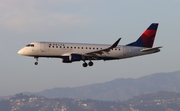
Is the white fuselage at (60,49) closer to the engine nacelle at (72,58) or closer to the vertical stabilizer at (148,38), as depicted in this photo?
the engine nacelle at (72,58)

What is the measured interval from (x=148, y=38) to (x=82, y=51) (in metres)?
19.4

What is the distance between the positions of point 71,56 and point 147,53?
17666mm

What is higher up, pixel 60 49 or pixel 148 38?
pixel 148 38

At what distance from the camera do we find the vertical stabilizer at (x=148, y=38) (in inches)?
3846

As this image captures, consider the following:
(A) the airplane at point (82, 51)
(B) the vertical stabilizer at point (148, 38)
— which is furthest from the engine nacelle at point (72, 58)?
(B) the vertical stabilizer at point (148, 38)

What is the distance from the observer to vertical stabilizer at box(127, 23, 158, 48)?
320 feet

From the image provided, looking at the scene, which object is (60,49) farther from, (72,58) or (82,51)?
(82,51)

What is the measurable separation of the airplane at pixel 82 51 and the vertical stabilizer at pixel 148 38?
6.29ft

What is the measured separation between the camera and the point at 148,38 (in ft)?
326

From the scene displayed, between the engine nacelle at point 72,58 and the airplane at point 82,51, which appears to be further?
the engine nacelle at point 72,58

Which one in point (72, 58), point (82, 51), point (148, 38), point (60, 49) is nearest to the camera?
point (72, 58)

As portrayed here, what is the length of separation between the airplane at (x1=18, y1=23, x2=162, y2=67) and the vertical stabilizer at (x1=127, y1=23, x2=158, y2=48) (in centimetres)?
192

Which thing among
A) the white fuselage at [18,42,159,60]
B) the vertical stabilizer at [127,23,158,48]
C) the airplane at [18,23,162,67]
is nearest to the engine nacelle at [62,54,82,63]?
the airplane at [18,23,162,67]

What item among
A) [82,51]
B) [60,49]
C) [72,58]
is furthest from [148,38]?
[60,49]
